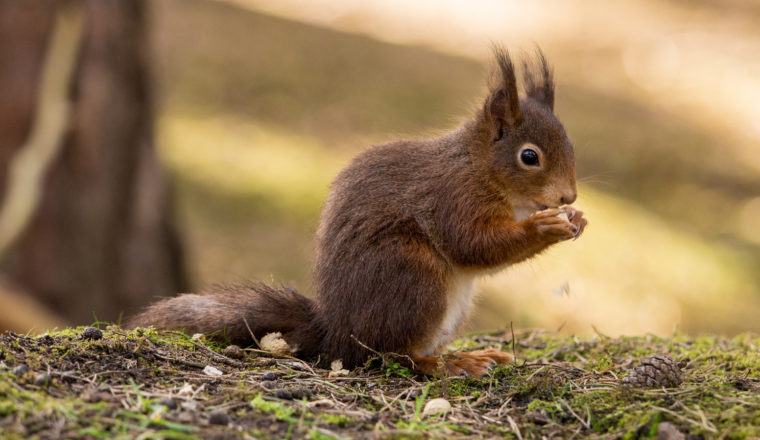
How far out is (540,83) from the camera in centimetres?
387

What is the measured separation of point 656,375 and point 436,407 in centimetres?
79

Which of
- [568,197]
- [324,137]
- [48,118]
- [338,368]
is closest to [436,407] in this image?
Answer: [338,368]

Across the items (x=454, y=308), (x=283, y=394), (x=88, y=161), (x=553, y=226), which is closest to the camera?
(x=283, y=394)

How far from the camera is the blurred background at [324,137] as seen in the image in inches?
234

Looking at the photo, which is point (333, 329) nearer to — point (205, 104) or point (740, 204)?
point (205, 104)

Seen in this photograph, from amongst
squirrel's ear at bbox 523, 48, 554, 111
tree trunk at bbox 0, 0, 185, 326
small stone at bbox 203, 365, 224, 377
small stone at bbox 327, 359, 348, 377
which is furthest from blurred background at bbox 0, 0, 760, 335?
small stone at bbox 203, 365, 224, 377

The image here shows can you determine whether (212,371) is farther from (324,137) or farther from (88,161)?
(324,137)

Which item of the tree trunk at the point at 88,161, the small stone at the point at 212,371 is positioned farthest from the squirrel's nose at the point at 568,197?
the tree trunk at the point at 88,161

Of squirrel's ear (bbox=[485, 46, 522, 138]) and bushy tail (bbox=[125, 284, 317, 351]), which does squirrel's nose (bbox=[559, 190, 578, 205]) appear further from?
bushy tail (bbox=[125, 284, 317, 351])

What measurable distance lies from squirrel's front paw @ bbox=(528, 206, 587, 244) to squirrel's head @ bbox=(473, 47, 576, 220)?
22 cm

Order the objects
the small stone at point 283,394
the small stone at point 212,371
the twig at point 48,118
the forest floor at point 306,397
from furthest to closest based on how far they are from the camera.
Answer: the twig at point 48,118, the small stone at point 212,371, the small stone at point 283,394, the forest floor at point 306,397

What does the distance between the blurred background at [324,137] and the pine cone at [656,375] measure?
2.16ft

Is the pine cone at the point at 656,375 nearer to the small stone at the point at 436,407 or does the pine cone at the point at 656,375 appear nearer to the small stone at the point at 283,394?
the small stone at the point at 436,407

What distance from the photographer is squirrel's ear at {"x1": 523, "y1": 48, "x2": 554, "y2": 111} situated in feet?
12.6
